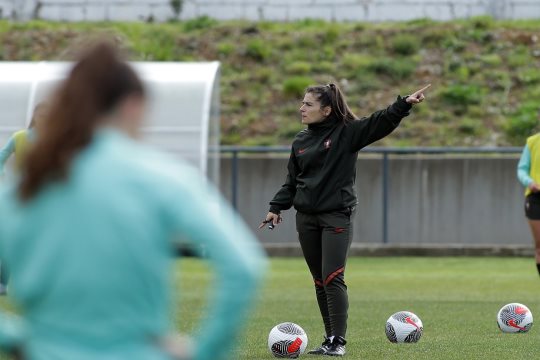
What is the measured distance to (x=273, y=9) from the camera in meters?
33.0

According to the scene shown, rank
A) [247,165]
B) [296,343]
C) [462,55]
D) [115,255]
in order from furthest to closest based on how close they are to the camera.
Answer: [462,55] < [247,165] < [296,343] < [115,255]

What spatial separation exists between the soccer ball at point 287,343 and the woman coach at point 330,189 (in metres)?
0.15

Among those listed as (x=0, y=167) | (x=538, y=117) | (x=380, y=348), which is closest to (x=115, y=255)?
(x=380, y=348)

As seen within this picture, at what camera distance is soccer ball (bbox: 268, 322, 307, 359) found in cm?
898

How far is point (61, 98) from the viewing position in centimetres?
323

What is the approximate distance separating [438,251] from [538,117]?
22.8 ft

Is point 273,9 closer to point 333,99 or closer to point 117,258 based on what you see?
point 333,99

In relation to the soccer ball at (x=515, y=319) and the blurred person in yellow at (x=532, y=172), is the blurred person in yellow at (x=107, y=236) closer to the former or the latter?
the soccer ball at (x=515, y=319)

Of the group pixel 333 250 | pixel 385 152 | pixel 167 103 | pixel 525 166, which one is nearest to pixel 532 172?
pixel 525 166

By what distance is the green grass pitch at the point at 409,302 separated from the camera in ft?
31.4

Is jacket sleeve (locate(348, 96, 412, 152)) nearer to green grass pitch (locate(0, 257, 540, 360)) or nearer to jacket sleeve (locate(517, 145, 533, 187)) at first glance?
green grass pitch (locate(0, 257, 540, 360))

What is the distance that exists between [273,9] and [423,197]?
33.5 feet

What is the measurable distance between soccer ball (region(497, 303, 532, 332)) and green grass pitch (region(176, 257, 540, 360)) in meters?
0.07

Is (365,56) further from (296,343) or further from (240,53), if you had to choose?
(296,343)
